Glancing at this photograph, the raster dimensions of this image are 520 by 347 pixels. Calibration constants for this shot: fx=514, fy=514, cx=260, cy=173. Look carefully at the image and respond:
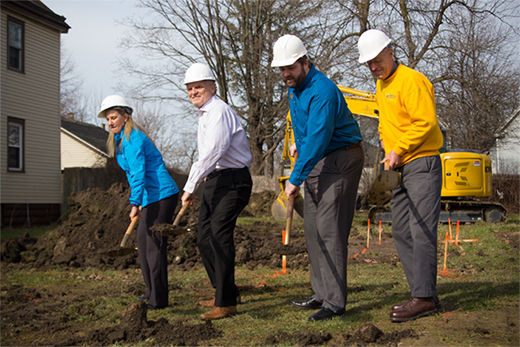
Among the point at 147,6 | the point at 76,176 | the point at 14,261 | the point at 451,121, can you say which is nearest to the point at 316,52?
the point at 451,121

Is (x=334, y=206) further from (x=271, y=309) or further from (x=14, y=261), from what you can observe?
(x=14, y=261)

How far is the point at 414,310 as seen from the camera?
14.0ft

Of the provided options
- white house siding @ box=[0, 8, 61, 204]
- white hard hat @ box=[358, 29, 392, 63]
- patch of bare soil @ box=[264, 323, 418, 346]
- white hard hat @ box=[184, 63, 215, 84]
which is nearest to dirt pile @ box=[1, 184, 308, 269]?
white hard hat @ box=[184, 63, 215, 84]

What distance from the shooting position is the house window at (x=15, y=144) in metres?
18.5

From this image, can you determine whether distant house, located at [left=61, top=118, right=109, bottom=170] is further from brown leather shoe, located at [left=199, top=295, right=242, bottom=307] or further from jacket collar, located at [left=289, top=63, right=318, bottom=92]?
jacket collar, located at [left=289, top=63, right=318, bottom=92]

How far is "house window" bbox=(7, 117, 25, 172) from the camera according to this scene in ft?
60.6

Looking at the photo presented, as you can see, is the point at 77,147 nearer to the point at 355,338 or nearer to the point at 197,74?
the point at 197,74

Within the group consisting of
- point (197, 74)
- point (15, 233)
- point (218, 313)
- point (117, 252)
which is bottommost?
point (15, 233)

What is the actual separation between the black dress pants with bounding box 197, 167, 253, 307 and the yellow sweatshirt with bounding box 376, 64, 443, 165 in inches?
55.1

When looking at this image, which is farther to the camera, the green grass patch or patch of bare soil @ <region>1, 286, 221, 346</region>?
the green grass patch

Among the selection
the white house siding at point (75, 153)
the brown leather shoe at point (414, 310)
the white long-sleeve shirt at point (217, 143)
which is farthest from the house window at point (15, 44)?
the brown leather shoe at point (414, 310)

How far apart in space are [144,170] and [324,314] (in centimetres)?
231

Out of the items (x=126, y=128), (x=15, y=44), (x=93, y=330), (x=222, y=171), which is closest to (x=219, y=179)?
(x=222, y=171)

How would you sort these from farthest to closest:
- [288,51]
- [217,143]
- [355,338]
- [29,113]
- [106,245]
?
1. [29,113]
2. [106,245]
3. [217,143]
4. [288,51]
5. [355,338]
